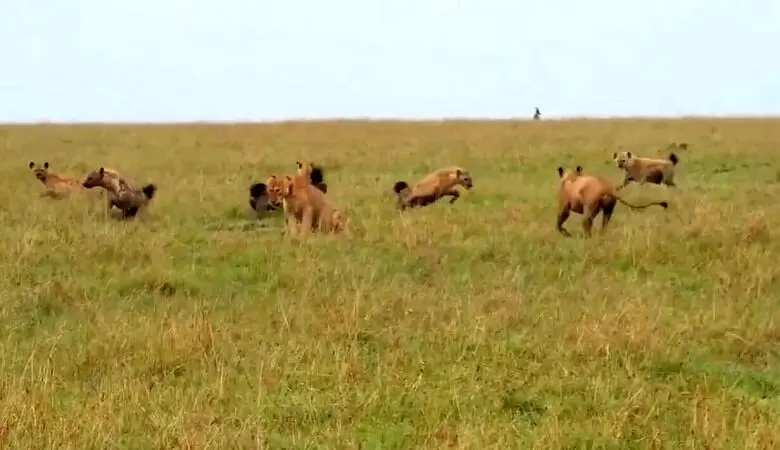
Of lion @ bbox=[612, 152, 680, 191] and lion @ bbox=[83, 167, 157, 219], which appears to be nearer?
lion @ bbox=[83, 167, 157, 219]

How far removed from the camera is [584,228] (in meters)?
10.8

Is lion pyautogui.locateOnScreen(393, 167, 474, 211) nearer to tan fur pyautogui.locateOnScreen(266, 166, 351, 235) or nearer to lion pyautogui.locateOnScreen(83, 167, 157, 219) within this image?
tan fur pyautogui.locateOnScreen(266, 166, 351, 235)

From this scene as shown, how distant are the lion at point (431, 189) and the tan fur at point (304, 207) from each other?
8.17 feet

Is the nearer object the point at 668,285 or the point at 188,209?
the point at 668,285

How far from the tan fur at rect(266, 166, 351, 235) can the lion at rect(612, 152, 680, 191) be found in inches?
291

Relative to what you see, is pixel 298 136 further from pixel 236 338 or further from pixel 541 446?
pixel 541 446

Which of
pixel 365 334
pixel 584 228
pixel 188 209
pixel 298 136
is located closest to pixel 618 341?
pixel 365 334

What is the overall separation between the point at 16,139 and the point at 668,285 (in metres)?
27.8

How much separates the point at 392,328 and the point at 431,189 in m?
8.02

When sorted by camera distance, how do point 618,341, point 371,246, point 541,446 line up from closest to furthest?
1. point 541,446
2. point 618,341
3. point 371,246

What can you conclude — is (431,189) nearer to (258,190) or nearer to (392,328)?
(258,190)

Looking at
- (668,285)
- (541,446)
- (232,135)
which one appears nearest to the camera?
(541,446)

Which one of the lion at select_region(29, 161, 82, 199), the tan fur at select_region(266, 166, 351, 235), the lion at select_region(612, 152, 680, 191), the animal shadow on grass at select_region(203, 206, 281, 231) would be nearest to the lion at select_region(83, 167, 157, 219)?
the animal shadow on grass at select_region(203, 206, 281, 231)

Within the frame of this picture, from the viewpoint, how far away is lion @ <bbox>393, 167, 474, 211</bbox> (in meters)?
14.0
